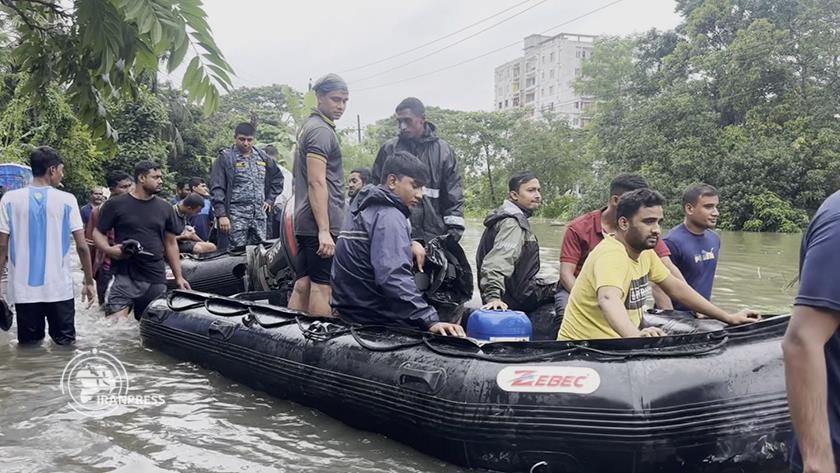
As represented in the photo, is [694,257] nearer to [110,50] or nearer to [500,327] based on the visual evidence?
[500,327]

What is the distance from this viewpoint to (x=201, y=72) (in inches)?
86.2

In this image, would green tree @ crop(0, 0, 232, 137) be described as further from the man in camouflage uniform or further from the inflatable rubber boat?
the man in camouflage uniform

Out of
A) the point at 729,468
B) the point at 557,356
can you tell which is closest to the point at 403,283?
the point at 557,356

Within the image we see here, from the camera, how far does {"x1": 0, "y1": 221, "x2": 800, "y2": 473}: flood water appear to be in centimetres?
353

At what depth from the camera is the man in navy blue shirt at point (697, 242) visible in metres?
5.04

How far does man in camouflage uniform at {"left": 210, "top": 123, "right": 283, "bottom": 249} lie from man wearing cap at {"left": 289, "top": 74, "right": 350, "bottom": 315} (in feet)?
9.52

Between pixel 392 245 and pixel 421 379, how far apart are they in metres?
0.79

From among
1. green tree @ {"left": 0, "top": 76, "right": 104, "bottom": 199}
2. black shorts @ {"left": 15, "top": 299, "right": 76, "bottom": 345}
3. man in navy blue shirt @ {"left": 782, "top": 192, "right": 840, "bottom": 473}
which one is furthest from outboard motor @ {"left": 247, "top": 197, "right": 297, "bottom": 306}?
green tree @ {"left": 0, "top": 76, "right": 104, "bottom": 199}

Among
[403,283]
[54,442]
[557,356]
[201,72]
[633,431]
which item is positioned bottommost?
[54,442]

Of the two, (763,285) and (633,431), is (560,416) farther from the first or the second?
(763,285)

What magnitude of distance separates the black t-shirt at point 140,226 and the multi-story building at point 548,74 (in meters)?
62.4

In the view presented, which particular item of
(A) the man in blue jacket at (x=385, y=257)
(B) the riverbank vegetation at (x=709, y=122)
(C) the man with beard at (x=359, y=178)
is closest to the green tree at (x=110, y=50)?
(A) the man in blue jacket at (x=385, y=257)

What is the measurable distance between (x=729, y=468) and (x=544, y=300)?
212 centimetres

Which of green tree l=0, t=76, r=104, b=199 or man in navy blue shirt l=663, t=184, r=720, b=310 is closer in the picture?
man in navy blue shirt l=663, t=184, r=720, b=310
